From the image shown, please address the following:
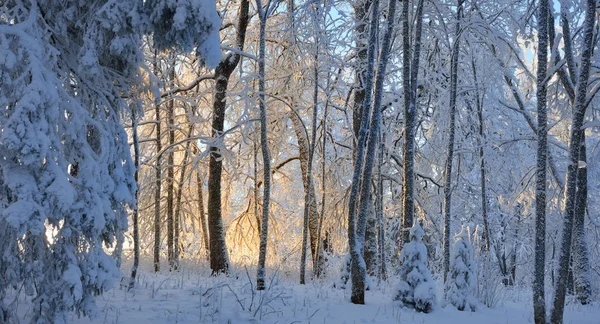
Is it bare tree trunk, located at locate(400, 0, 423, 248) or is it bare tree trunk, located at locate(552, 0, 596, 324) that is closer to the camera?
bare tree trunk, located at locate(552, 0, 596, 324)

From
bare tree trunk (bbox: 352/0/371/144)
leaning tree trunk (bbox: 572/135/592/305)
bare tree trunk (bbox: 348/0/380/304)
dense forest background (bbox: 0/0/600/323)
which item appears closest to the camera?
dense forest background (bbox: 0/0/600/323)

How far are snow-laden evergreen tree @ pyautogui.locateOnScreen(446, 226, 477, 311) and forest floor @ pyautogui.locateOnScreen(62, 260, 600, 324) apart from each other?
0.18 meters

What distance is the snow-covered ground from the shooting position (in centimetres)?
610

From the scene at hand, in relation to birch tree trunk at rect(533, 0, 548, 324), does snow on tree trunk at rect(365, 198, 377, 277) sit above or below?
below

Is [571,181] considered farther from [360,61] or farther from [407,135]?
[360,61]

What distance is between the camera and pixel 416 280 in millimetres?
7652

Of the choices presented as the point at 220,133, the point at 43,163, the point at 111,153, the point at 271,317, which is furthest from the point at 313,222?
the point at 43,163

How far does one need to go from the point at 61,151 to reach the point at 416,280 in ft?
18.0

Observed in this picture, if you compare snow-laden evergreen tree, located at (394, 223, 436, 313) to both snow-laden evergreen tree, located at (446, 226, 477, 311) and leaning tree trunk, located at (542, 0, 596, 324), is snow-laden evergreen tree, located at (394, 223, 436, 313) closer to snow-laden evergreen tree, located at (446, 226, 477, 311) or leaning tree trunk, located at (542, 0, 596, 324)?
snow-laden evergreen tree, located at (446, 226, 477, 311)

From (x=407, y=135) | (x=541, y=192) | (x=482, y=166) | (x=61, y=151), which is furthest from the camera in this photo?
(x=482, y=166)

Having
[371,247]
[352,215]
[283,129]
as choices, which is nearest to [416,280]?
[352,215]

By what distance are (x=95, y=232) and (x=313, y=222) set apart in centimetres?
1031

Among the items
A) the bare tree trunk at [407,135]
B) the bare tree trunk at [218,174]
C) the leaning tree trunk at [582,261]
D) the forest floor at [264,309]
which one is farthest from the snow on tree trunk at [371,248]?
the leaning tree trunk at [582,261]

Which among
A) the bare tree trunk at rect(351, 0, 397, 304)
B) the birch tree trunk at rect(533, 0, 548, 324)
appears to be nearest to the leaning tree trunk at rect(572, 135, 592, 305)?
the birch tree trunk at rect(533, 0, 548, 324)
